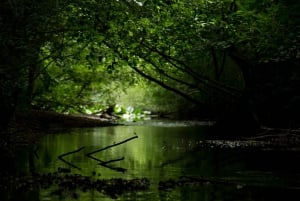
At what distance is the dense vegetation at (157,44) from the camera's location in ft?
52.6

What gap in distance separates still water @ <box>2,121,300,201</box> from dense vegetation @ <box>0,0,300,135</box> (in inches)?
121

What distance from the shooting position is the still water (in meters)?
10.8

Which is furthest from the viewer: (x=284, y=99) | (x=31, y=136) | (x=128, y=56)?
(x=284, y=99)

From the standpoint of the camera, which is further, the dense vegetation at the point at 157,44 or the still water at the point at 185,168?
the dense vegetation at the point at 157,44

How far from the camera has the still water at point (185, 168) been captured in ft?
35.4

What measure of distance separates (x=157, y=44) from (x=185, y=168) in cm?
898

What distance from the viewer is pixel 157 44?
74.8ft

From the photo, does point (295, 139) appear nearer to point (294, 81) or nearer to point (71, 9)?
point (294, 81)

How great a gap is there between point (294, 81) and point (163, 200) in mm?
16634

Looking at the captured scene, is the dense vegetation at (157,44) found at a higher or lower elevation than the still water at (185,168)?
higher

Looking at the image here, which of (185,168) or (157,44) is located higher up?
(157,44)

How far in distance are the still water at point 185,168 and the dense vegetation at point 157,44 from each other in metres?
3.06

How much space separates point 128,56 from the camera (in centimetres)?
2125

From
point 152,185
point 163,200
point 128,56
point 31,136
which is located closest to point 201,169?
point 152,185
